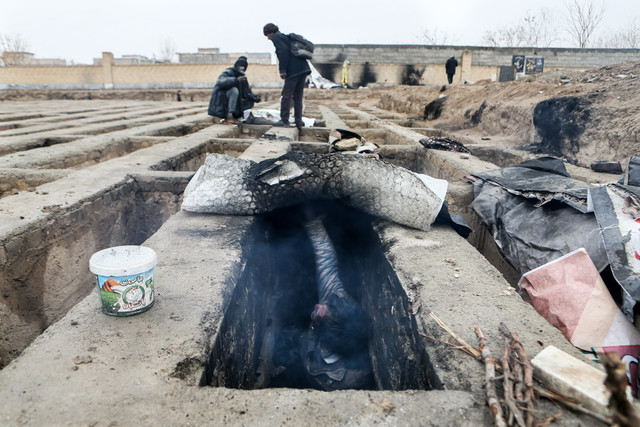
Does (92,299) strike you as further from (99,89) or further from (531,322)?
(99,89)

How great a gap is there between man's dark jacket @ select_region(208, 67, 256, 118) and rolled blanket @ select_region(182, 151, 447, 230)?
5.21 meters

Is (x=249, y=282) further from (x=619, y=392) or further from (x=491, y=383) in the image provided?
(x=619, y=392)

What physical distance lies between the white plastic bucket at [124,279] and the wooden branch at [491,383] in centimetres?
117

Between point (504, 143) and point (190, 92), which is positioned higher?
point (190, 92)

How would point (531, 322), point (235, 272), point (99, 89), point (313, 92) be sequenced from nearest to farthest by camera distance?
point (531, 322) → point (235, 272) → point (313, 92) → point (99, 89)

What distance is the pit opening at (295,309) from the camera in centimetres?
162

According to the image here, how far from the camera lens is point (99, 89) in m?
21.7

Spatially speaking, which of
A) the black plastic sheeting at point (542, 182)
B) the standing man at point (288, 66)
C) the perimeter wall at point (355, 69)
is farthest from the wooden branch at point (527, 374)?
the perimeter wall at point (355, 69)

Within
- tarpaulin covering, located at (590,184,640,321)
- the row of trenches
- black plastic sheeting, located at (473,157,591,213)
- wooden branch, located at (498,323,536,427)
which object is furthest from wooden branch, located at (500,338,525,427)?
black plastic sheeting, located at (473,157,591,213)

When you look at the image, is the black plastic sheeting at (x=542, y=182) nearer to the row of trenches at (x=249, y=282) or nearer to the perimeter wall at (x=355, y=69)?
the row of trenches at (x=249, y=282)

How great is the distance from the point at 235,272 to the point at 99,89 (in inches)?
957

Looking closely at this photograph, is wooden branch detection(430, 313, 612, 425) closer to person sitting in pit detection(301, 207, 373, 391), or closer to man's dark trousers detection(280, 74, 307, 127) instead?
person sitting in pit detection(301, 207, 373, 391)

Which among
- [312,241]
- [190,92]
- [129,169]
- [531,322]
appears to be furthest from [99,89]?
[531,322]

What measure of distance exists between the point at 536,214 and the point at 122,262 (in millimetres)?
2280
